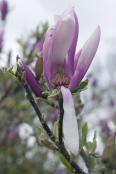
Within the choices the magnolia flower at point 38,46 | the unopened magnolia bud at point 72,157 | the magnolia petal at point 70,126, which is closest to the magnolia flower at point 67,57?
the magnolia petal at point 70,126

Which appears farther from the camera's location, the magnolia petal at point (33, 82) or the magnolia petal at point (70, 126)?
the magnolia petal at point (33, 82)

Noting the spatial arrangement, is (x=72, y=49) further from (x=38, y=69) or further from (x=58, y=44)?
(x=38, y=69)

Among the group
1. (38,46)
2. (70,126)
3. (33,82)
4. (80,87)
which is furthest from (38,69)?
(38,46)

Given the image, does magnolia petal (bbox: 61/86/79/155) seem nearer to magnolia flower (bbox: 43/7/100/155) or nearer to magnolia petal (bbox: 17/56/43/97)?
magnolia flower (bbox: 43/7/100/155)

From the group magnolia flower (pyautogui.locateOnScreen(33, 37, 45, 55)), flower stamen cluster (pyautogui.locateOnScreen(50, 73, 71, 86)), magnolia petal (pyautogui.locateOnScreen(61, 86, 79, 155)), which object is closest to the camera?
magnolia petal (pyautogui.locateOnScreen(61, 86, 79, 155))

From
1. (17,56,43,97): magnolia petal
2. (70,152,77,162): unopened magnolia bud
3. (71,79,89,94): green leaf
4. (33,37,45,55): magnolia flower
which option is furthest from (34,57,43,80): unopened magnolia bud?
(33,37,45,55): magnolia flower

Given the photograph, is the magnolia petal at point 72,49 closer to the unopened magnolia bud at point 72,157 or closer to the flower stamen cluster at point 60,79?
the flower stamen cluster at point 60,79

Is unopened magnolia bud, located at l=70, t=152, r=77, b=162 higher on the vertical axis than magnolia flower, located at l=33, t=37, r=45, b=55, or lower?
lower
